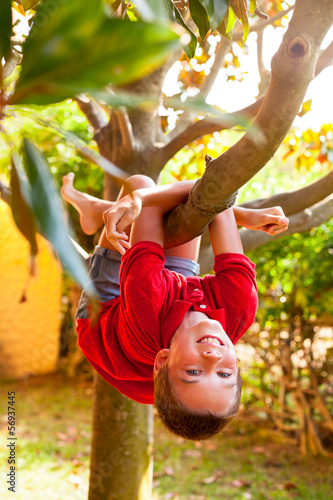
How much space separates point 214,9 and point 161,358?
3.12 feet

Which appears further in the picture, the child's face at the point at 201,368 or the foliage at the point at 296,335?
the foliage at the point at 296,335

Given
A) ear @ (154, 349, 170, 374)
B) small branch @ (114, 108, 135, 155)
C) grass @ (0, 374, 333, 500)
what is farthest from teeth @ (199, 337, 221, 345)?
grass @ (0, 374, 333, 500)

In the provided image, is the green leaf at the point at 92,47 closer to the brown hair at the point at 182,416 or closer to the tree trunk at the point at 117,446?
the brown hair at the point at 182,416

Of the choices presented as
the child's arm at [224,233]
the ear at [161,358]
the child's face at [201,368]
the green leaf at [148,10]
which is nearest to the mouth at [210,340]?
the child's face at [201,368]

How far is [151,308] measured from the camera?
1434 millimetres

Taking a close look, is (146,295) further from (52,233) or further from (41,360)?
(41,360)

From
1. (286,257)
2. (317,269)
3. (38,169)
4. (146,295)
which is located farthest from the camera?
(286,257)

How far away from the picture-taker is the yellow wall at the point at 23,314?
5211 mm

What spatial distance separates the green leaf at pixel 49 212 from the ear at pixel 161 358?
953 millimetres

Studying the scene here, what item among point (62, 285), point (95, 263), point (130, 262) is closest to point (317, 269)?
point (95, 263)

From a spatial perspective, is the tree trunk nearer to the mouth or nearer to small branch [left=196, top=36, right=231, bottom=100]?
the mouth

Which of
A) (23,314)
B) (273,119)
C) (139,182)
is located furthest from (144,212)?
(23,314)

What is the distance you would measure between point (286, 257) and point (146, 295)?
7.41 feet

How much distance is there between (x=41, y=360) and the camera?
17.6 ft
